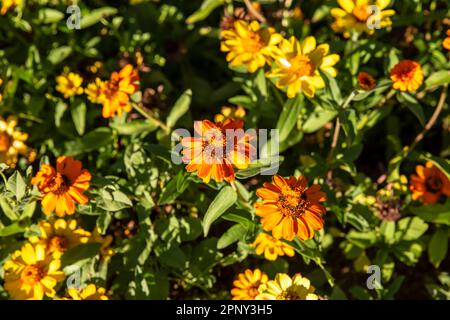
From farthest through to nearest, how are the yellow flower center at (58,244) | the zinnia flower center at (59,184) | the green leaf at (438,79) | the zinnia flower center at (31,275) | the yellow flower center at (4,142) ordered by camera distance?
1. the yellow flower center at (4,142)
2. the green leaf at (438,79)
3. the yellow flower center at (58,244)
4. the zinnia flower center at (31,275)
5. the zinnia flower center at (59,184)

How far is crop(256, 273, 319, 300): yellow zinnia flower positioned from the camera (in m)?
1.87

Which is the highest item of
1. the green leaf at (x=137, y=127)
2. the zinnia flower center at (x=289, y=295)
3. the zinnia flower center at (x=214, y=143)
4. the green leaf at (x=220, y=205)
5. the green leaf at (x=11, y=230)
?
the zinnia flower center at (x=214, y=143)

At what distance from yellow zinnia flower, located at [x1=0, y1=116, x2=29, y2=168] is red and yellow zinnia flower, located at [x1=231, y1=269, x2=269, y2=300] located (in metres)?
1.31

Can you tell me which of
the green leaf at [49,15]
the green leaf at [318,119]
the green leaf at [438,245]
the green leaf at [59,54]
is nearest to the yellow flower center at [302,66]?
the green leaf at [318,119]

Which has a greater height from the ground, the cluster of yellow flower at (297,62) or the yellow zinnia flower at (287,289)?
the cluster of yellow flower at (297,62)

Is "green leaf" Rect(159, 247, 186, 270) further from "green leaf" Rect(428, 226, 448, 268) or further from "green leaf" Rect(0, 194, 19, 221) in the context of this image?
"green leaf" Rect(428, 226, 448, 268)

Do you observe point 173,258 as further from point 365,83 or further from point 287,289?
point 365,83

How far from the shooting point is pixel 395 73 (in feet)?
6.44

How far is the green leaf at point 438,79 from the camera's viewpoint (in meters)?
2.20

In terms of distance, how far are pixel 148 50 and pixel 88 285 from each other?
152 cm

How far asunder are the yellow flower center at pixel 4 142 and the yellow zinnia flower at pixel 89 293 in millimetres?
877

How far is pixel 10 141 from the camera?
8.17 ft

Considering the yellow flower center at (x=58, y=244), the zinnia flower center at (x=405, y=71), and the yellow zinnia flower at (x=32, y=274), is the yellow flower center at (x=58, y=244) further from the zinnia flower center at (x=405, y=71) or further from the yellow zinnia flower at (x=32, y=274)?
the zinnia flower center at (x=405, y=71)

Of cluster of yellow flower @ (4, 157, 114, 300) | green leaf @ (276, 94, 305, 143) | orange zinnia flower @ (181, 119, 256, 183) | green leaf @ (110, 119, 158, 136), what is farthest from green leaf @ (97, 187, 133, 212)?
green leaf @ (276, 94, 305, 143)
